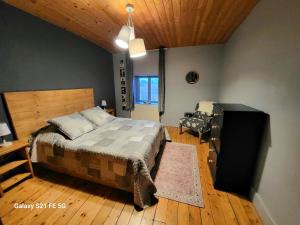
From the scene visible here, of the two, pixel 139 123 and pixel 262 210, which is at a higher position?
pixel 139 123

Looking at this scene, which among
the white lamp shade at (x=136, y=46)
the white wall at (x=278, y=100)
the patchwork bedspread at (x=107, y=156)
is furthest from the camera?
the white lamp shade at (x=136, y=46)

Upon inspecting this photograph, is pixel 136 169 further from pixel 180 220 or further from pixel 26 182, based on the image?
pixel 26 182

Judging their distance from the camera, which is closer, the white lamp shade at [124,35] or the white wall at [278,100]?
the white wall at [278,100]

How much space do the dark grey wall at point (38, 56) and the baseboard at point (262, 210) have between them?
3368 mm

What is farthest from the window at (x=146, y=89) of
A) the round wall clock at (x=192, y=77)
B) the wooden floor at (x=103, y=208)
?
the wooden floor at (x=103, y=208)

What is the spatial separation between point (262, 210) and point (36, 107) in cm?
334

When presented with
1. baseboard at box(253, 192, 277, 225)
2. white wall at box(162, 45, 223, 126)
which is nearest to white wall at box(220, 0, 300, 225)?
baseboard at box(253, 192, 277, 225)

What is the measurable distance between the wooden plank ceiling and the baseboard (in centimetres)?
241

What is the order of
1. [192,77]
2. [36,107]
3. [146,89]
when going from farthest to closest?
1. [146,89]
2. [192,77]
3. [36,107]

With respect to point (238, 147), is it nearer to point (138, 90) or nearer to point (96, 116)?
point (96, 116)

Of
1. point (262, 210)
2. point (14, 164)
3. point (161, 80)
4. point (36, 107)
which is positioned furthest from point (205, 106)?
point (14, 164)

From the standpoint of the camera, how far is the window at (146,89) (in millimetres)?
4516

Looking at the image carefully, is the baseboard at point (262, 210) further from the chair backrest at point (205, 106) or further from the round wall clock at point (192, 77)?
the round wall clock at point (192, 77)

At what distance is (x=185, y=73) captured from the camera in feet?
13.3
